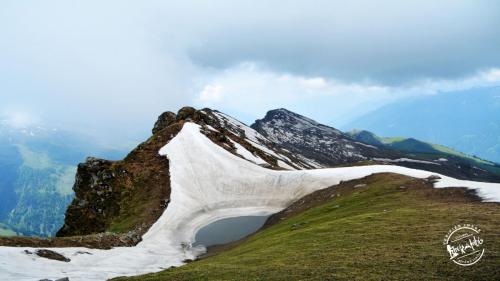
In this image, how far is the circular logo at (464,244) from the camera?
75.3ft

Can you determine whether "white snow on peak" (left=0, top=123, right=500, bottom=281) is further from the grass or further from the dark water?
the grass

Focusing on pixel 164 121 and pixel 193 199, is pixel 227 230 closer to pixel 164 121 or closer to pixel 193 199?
pixel 193 199

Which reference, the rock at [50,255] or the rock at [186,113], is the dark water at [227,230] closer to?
the rock at [50,255]

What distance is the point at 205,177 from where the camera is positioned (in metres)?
95.5

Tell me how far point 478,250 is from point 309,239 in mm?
15214

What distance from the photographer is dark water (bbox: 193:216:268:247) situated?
68.6 m

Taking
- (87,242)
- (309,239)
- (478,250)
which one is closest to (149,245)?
(87,242)

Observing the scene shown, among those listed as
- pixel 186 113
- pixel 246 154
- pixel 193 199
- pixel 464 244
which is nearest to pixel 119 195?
pixel 193 199

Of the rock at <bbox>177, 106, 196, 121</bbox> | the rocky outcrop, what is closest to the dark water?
the rocky outcrop

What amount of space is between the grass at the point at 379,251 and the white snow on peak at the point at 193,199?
31.8 ft

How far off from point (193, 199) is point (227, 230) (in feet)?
48.2

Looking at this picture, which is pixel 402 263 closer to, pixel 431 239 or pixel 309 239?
pixel 431 239

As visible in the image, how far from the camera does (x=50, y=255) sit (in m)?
39.8

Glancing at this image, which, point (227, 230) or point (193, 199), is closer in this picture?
point (227, 230)
